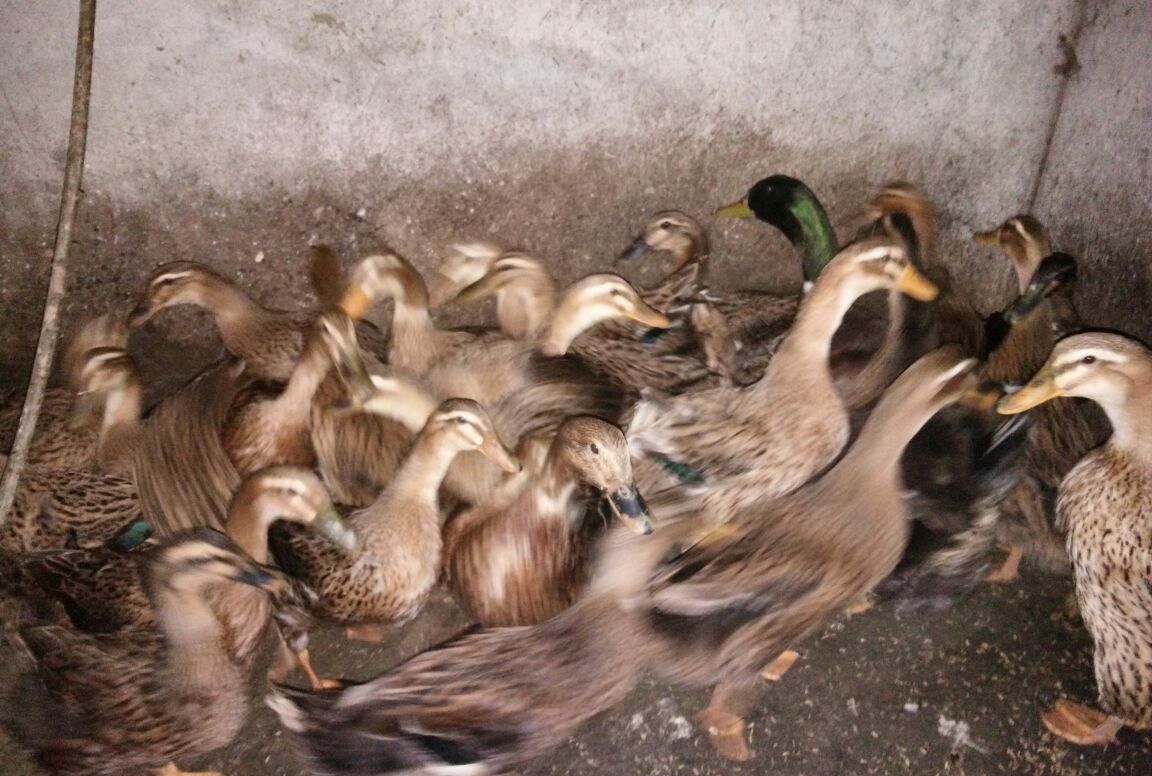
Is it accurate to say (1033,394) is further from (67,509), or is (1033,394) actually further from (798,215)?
(67,509)

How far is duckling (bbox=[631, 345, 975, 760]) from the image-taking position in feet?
7.44

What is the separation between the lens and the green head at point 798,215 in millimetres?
3258

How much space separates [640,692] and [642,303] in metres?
1.25

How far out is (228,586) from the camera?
7.80 feet

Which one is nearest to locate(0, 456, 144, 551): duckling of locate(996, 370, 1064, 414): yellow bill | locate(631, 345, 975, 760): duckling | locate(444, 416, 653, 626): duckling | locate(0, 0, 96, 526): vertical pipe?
locate(0, 0, 96, 526): vertical pipe

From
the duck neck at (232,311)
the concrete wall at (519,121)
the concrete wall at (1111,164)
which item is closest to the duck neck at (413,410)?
the duck neck at (232,311)

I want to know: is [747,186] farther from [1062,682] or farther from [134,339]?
[134,339]

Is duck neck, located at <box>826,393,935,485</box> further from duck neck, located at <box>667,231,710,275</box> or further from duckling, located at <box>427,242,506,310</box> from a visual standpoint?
duckling, located at <box>427,242,506,310</box>

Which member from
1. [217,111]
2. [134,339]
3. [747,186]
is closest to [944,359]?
[747,186]

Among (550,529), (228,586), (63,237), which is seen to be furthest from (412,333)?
(63,237)

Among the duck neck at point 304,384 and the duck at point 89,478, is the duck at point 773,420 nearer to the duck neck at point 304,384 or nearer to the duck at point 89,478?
the duck neck at point 304,384

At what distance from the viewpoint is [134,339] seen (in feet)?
10.6

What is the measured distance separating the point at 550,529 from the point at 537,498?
94mm

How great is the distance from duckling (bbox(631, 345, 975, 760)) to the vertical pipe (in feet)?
4.84
